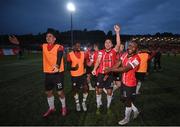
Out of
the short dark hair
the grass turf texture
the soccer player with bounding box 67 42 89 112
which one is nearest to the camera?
the grass turf texture

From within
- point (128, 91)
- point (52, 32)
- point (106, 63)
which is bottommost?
point (128, 91)

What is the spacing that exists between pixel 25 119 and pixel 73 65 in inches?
88.8

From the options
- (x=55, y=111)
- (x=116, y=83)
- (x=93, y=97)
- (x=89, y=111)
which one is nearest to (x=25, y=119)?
(x=55, y=111)

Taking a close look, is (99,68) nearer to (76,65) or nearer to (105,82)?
(105,82)

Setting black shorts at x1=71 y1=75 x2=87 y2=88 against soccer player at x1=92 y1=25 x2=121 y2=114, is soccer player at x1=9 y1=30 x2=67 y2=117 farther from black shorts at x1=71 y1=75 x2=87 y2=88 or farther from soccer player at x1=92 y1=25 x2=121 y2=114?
soccer player at x1=92 y1=25 x2=121 y2=114

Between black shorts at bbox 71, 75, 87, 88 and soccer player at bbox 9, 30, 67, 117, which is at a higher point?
soccer player at bbox 9, 30, 67, 117

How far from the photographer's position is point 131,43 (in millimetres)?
5559

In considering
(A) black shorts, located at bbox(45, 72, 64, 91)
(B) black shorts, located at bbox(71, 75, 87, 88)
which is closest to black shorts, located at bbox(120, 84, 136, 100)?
→ (B) black shorts, located at bbox(71, 75, 87, 88)

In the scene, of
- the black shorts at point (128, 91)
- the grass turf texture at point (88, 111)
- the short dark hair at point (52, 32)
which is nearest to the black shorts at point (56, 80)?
the grass turf texture at point (88, 111)

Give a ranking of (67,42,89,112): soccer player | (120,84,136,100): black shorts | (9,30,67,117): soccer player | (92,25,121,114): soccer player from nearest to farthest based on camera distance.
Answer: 1. (120,84,136,100): black shorts
2. (9,30,67,117): soccer player
3. (92,25,121,114): soccer player
4. (67,42,89,112): soccer player

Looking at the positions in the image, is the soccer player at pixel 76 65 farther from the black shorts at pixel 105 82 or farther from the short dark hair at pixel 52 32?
the short dark hair at pixel 52 32

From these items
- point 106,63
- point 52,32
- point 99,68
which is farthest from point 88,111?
point 52,32

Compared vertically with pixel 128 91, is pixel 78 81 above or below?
above

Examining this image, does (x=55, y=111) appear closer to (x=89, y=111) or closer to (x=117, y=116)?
(x=89, y=111)
